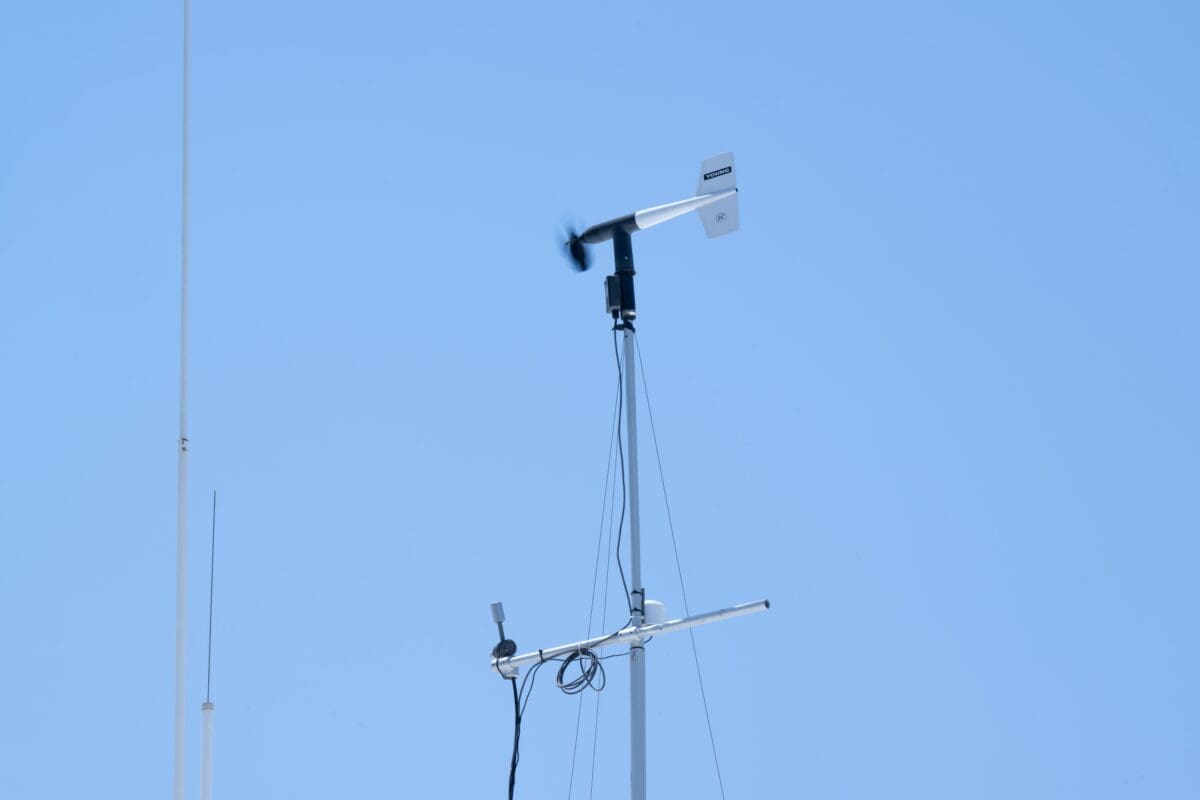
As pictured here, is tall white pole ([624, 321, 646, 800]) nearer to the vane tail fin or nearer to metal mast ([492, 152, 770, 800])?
metal mast ([492, 152, 770, 800])

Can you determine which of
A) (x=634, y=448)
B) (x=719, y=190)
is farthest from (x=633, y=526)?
(x=719, y=190)

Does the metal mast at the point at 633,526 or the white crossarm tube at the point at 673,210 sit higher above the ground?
the white crossarm tube at the point at 673,210

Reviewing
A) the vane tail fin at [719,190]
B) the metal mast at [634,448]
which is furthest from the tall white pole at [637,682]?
the vane tail fin at [719,190]

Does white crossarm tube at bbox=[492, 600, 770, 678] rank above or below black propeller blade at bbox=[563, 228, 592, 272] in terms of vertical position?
below

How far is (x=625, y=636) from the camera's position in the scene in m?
18.9

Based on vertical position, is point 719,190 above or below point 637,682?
above

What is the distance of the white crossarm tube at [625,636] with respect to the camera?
59.5 ft

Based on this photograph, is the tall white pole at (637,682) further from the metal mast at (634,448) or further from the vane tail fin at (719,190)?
the vane tail fin at (719,190)

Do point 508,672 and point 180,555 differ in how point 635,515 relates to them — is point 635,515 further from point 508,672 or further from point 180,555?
point 180,555

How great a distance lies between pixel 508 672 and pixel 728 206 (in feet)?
18.8

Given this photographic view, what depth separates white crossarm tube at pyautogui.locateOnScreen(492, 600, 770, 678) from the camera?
18.1 meters

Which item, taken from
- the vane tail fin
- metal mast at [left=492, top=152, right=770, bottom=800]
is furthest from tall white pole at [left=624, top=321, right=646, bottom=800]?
the vane tail fin

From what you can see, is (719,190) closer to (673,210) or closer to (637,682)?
(673,210)

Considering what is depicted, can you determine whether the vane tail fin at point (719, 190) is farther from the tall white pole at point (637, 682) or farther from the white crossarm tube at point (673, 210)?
the tall white pole at point (637, 682)
